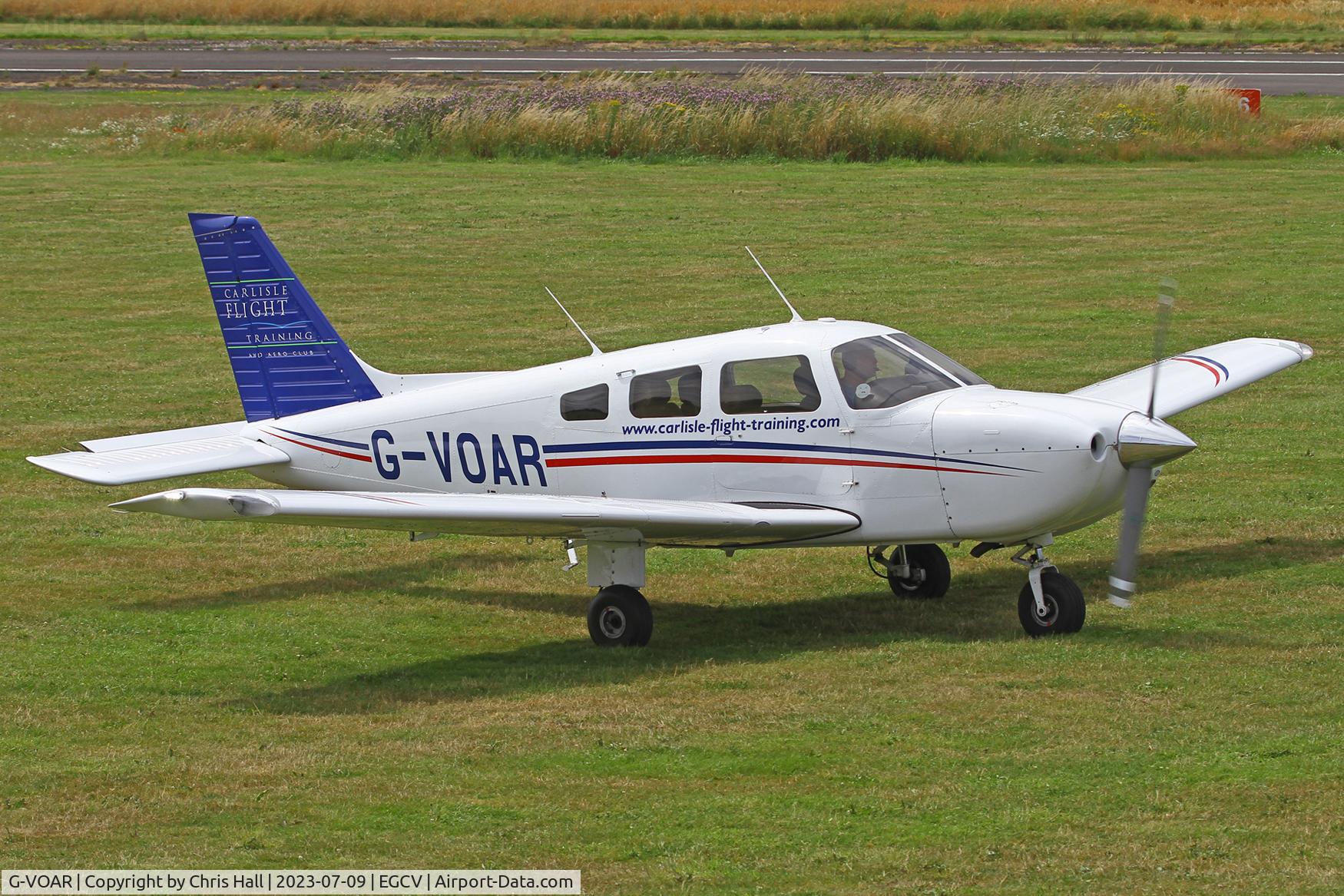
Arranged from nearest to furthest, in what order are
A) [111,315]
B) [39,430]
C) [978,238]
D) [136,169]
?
[39,430] < [111,315] < [978,238] < [136,169]

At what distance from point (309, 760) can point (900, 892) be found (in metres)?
3.56

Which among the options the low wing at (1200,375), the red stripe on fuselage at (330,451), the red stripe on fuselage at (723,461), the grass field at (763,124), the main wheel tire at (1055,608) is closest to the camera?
the main wheel tire at (1055,608)

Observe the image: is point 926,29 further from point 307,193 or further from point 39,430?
point 39,430

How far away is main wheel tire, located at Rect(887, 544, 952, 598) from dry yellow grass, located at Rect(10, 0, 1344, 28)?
48711mm

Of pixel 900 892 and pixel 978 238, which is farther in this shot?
pixel 978 238

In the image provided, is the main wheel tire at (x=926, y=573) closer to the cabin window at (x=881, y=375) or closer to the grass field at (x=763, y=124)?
the cabin window at (x=881, y=375)

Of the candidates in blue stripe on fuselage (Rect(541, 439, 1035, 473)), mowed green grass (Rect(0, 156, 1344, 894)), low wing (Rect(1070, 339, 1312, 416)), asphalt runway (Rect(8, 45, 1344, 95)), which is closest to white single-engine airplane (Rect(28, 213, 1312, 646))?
blue stripe on fuselage (Rect(541, 439, 1035, 473))

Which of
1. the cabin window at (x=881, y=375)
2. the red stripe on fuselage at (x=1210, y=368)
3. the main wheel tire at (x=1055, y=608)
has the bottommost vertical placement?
the main wheel tire at (x=1055, y=608)

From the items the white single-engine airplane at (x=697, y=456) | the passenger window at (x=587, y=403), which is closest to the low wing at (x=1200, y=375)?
the white single-engine airplane at (x=697, y=456)

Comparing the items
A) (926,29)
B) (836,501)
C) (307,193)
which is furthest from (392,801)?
(926,29)

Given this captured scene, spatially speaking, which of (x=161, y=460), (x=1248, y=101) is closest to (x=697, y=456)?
(x=161, y=460)

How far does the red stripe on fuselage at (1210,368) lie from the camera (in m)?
14.5

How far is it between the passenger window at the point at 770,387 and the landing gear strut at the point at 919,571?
1620mm

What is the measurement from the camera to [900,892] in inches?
286
